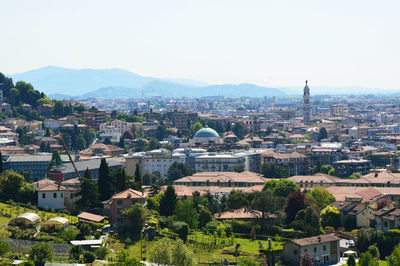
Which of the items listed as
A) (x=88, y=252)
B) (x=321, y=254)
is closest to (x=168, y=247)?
(x=88, y=252)

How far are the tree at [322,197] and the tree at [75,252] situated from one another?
2786cm

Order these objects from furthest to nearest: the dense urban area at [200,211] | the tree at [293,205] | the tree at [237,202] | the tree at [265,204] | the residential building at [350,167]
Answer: the residential building at [350,167]
the tree at [237,202]
the tree at [293,205]
the tree at [265,204]
the dense urban area at [200,211]

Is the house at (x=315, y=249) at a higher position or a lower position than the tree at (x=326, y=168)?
higher

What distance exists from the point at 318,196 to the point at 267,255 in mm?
19641

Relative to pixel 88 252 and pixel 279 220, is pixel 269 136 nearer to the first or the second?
pixel 279 220

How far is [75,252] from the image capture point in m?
41.6

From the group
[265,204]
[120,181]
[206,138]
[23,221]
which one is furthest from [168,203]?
[206,138]

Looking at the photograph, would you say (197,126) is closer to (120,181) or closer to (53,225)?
(120,181)

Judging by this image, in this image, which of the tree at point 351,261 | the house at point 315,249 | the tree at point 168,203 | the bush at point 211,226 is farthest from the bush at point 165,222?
the tree at point 351,261

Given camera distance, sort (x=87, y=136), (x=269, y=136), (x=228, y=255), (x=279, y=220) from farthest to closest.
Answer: (x=269, y=136) < (x=87, y=136) < (x=279, y=220) < (x=228, y=255)

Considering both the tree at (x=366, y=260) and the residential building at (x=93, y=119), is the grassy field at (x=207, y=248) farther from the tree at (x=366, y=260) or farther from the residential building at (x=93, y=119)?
the residential building at (x=93, y=119)

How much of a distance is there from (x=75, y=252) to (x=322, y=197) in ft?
99.4

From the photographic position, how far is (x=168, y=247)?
42344 mm

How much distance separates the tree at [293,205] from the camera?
59031 millimetres
